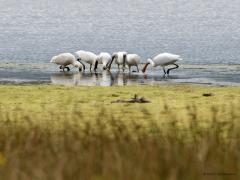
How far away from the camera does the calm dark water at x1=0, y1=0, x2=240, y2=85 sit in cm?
2112

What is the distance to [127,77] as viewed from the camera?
19281 mm

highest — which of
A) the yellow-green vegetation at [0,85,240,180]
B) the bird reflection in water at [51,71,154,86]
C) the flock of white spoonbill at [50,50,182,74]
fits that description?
the yellow-green vegetation at [0,85,240,180]

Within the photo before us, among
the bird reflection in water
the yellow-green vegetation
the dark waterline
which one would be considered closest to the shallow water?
the bird reflection in water

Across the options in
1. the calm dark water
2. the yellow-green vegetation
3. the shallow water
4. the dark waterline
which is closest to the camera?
the yellow-green vegetation

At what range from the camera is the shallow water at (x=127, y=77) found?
1705cm

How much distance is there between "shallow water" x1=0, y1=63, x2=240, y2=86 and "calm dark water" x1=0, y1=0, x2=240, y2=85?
23 millimetres

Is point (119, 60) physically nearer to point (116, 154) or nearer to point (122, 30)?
point (116, 154)

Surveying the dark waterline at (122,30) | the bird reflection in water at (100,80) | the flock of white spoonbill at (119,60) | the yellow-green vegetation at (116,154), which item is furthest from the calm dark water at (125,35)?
the yellow-green vegetation at (116,154)

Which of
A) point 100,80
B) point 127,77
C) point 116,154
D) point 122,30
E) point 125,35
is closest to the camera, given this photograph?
point 116,154

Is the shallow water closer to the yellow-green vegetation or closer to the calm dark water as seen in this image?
the calm dark water

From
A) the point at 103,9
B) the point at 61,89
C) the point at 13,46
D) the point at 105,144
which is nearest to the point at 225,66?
the point at 61,89

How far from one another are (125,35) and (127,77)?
24.9 metres

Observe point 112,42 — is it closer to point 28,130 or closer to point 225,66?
point 225,66

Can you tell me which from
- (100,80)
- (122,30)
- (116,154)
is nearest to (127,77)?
(100,80)
